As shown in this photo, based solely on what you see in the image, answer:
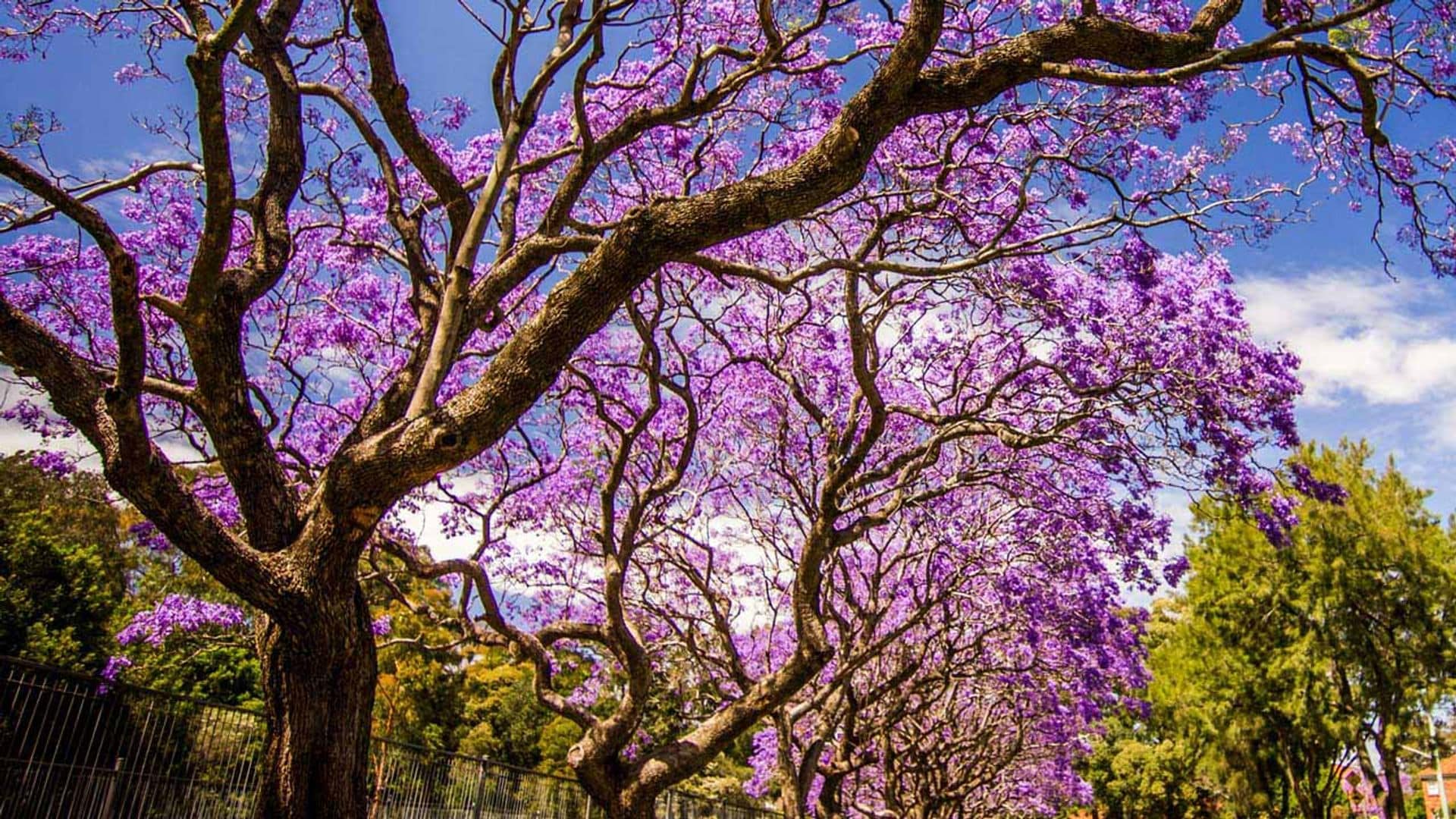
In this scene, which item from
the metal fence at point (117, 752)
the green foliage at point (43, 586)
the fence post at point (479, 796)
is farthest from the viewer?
the green foliage at point (43, 586)

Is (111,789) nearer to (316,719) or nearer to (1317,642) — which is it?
(316,719)

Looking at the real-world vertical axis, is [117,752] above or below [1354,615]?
below

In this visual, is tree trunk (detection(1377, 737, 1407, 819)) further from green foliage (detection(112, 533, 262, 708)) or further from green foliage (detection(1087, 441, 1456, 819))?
green foliage (detection(112, 533, 262, 708))

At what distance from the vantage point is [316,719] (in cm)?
458

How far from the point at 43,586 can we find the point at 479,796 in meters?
13.1

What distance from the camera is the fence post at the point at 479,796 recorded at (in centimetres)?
1000

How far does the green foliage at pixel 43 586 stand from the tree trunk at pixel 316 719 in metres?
14.7

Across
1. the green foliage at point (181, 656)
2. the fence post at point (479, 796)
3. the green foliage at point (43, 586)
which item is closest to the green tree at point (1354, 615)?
the fence post at point (479, 796)

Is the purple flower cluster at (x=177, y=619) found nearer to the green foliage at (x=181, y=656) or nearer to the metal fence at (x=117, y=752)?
the metal fence at (x=117, y=752)

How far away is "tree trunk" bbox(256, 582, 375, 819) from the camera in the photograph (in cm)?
452

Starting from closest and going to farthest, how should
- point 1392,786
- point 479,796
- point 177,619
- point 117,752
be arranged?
point 117,752
point 177,619
point 479,796
point 1392,786

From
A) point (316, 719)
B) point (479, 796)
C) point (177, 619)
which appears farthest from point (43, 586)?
point (316, 719)

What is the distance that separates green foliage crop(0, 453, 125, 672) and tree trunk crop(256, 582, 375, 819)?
14.7 m

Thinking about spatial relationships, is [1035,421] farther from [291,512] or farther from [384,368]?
[291,512]
